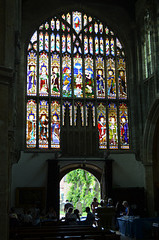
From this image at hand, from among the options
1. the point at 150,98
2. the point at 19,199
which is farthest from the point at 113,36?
the point at 19,199

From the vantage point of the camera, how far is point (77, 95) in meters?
17.0

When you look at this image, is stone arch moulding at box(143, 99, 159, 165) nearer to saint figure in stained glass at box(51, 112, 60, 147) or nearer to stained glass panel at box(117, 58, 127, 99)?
stained glass panel at box(117, 58, 127, 99)

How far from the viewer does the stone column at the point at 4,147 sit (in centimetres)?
554

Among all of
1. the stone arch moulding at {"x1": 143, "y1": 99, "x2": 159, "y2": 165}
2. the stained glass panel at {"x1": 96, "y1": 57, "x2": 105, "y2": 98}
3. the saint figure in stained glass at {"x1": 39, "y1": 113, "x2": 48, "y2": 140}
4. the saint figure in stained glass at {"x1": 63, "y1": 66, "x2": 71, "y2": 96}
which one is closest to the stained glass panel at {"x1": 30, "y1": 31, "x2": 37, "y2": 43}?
the saint figure in stained glass at {"x1": 63, "y1": 66, "x2": 71, "y2": 96}

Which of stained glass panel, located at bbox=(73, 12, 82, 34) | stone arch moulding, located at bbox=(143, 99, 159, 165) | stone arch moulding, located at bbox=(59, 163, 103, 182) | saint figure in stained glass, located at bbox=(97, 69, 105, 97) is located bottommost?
stone arch moulding, located at bbox=(59, 163, 103, 182)

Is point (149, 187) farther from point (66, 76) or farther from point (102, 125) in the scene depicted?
point (66, 76)

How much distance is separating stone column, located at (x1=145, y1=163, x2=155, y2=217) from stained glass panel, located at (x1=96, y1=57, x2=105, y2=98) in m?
4.19

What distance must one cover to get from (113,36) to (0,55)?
12650mm

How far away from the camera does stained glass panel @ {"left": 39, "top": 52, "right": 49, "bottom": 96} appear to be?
16766mm

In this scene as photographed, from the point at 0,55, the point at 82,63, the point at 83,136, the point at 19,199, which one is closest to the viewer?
the point at 0,55

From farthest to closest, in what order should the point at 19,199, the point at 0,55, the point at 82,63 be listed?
the point at 82,63
the point at 19,199
the point at 0,55

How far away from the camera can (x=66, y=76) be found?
17156 mm

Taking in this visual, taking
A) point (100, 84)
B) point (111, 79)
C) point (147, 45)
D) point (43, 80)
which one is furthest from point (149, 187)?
point (43, 80)

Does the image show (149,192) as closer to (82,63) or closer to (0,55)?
(82,63)
